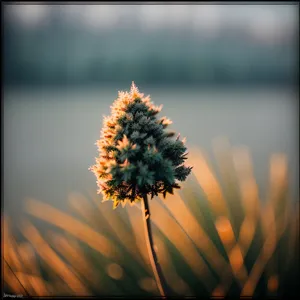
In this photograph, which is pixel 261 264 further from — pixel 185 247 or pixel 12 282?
pixel 12 282

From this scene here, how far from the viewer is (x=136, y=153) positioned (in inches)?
29.3

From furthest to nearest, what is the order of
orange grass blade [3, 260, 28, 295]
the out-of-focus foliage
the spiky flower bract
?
1. the out-of-focus foliage
2. orange grass blade [3, 260, 28, 295]
3. the spiky flower bract

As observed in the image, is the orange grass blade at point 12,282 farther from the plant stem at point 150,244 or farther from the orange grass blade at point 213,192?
the orange grass blade at point 213,192

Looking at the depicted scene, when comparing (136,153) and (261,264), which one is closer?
(136,153)

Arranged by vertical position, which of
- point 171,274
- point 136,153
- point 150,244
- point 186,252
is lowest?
point 171,274

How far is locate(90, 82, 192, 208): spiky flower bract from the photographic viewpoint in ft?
2.38

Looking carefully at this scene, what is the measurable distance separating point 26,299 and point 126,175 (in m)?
0.48

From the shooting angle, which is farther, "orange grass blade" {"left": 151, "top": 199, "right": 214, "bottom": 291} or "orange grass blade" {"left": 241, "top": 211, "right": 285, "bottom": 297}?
"orange grass blade" {"left": 151, "top": 199, "right": 214, "bottom": 291}

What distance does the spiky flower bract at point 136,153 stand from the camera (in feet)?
2.38

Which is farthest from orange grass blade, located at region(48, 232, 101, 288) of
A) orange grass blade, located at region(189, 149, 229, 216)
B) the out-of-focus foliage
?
orange grass blade, located at region(189, 149, 229, 216)

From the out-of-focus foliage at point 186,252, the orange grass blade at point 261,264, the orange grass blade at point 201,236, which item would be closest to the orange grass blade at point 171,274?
the out-of-focus foliage at point 186,252

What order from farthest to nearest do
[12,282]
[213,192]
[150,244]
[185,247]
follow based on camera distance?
[213,192] < [185,247] < [12,282] < [150,244]

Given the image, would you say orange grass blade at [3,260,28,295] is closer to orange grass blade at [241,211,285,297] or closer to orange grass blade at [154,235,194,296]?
orange grass blade at [154,235,194,296]

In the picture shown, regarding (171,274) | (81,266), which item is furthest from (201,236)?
(81,266)
